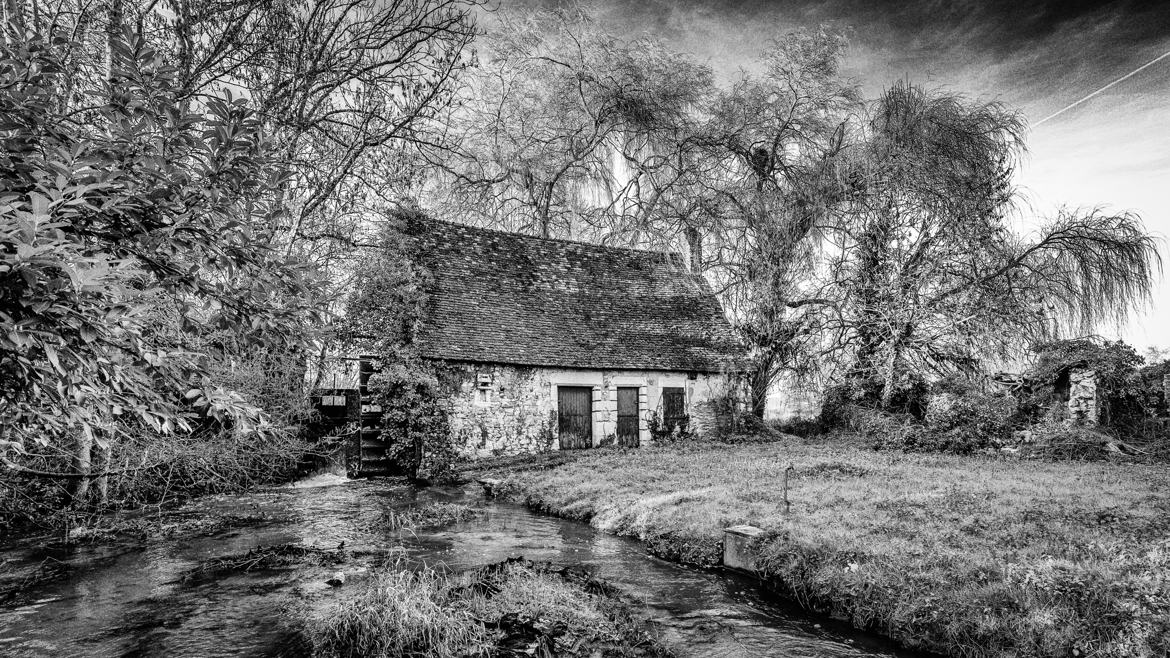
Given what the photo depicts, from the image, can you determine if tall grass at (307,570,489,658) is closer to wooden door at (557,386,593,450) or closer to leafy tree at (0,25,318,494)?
leafy tree at (0,25,318,494)

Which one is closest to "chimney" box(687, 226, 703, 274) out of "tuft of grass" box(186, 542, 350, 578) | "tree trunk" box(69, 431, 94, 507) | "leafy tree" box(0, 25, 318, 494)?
"tuft of grass" box(186, 542, 350, 578)

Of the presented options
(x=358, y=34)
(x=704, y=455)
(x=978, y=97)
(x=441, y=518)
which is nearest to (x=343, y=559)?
(x=441, y=518)

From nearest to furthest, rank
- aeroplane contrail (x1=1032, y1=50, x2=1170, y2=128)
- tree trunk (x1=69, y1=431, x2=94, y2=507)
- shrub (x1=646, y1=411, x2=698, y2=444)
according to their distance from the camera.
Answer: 1. tree trunk (x1=69, y1=431, x2=94, y2=507)
2. aeroplane contrail (x1=1032, y1=50, x2=1170, y2=128)
3. shrub (x1=646, y1=411, x2=698, y2=444)

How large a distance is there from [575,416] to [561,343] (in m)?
2.23

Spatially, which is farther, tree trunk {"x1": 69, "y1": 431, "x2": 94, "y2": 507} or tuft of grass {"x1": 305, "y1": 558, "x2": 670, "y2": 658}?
tree trunk {"x1": 69, "y1": 431, "x2": 94, "y2": 507}

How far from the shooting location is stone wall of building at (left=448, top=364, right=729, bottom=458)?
17125 mm

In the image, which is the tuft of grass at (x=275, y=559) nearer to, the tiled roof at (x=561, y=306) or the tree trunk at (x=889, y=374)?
the tiled roof at (x=561, y=306)

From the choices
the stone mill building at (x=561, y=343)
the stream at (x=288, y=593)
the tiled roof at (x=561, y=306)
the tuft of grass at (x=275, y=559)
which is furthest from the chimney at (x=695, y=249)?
the tuft of grass at (x=275, y=559)

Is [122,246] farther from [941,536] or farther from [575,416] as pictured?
[575,416]

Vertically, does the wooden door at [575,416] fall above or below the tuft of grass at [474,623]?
above

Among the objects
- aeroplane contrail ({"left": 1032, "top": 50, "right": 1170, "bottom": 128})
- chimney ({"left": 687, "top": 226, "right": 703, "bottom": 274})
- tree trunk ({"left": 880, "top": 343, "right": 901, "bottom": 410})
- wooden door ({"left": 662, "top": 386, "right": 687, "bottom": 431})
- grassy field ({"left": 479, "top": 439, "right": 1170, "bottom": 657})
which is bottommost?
grassy field ({"left": 479, "top": 439, "right": 1170, "bottom": 657})

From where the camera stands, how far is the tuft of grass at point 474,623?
5.36 metres

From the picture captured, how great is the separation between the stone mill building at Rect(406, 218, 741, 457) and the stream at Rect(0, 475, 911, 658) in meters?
6.77

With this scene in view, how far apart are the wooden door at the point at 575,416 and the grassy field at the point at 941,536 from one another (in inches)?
181
